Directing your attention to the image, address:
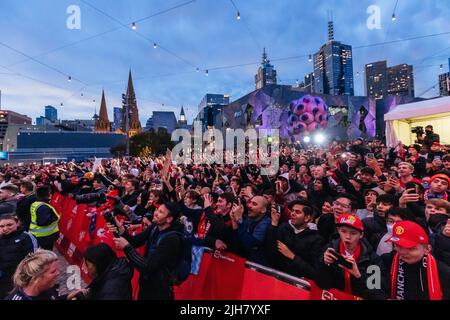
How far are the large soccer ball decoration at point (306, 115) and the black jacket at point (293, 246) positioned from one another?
25.1m

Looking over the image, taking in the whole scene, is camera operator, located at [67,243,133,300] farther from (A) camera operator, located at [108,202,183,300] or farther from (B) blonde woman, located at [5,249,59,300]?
(B) blonde woman, located at [5,249,59,300]

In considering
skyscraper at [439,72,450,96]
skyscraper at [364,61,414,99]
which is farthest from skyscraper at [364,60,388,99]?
skyscraper at [439,72,450,96]

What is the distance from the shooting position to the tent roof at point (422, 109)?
544 inches

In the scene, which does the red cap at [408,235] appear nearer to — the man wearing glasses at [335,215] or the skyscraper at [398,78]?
the man wearing glasses at [335,215]

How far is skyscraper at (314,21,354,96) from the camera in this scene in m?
137

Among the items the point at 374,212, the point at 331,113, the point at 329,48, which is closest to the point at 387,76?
the point at 331,113

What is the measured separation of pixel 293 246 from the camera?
3.22m

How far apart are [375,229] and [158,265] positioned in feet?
9.61

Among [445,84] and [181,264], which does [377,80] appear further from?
[181,264]

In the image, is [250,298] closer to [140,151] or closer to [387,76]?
[140,151]

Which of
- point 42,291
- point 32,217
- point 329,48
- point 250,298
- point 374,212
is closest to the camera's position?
point 42,291

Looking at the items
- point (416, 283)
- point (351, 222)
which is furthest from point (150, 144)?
point (416, 283)

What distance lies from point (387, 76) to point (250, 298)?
96.1m
